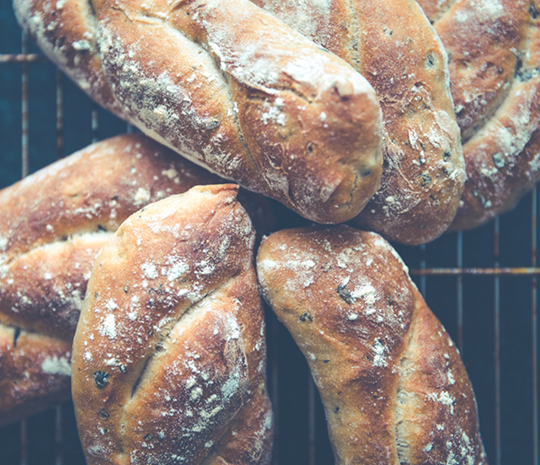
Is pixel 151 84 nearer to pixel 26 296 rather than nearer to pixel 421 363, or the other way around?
pixel 26 296

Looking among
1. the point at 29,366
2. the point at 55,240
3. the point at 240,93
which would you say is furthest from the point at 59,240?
the point at 240,93

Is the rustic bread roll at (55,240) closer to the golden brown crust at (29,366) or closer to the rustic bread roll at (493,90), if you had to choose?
the golden brown crust at (29,366)

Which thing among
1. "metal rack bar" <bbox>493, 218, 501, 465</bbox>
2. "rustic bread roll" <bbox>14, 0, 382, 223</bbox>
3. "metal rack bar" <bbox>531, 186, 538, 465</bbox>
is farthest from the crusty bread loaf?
"metal rack bar" <bbox>531, 186, 538, 465</bbox>

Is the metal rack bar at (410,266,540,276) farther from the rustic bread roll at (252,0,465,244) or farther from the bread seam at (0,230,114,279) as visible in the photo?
the bread seam at (0,230,114,279)

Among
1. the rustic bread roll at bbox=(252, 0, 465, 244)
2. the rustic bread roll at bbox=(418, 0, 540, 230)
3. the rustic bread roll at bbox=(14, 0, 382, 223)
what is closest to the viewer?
the rustic bread roll at bbox=(14, 0, 382, 223)

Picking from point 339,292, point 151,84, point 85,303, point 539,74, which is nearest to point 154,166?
point 151,84

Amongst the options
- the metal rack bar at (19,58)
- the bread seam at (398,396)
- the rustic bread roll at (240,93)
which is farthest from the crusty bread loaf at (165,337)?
the metal rack bar at (19,58)
